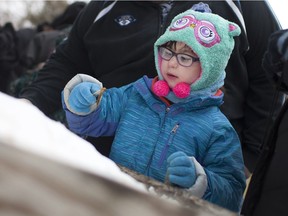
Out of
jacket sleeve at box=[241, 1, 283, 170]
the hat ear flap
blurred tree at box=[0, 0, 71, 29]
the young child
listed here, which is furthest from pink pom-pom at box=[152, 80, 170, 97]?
blurred tree at box=[0, 0, 71, 29]

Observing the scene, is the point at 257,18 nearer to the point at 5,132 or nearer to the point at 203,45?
the point at 203,45

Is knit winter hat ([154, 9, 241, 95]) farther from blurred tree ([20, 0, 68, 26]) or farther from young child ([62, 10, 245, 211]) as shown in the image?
blurred tree ([20, 0, 68, 26])

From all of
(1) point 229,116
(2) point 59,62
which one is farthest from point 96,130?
(2) point 59,62

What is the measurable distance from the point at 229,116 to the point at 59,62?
23.7 inches

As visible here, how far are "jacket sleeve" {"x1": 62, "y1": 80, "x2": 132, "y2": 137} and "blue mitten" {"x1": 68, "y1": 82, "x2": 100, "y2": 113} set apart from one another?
0.03m

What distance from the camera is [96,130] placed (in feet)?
3.73

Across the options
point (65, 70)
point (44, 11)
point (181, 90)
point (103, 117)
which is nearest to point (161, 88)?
point (181, 90)

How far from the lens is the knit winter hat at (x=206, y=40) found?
1.08 meters

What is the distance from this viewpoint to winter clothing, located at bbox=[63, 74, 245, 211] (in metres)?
1.05

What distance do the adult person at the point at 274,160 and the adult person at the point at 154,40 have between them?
0.24m

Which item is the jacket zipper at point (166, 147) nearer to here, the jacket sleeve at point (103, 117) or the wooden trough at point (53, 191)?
the jacket sleeve at point (103, 117)

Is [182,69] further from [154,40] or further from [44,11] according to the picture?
[44,11]

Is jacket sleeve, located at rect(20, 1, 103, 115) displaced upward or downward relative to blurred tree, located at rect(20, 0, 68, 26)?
upward

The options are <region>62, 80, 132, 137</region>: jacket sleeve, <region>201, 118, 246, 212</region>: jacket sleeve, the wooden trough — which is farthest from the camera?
<region>62, 80, 132, 137</region>: jacket sleeve
